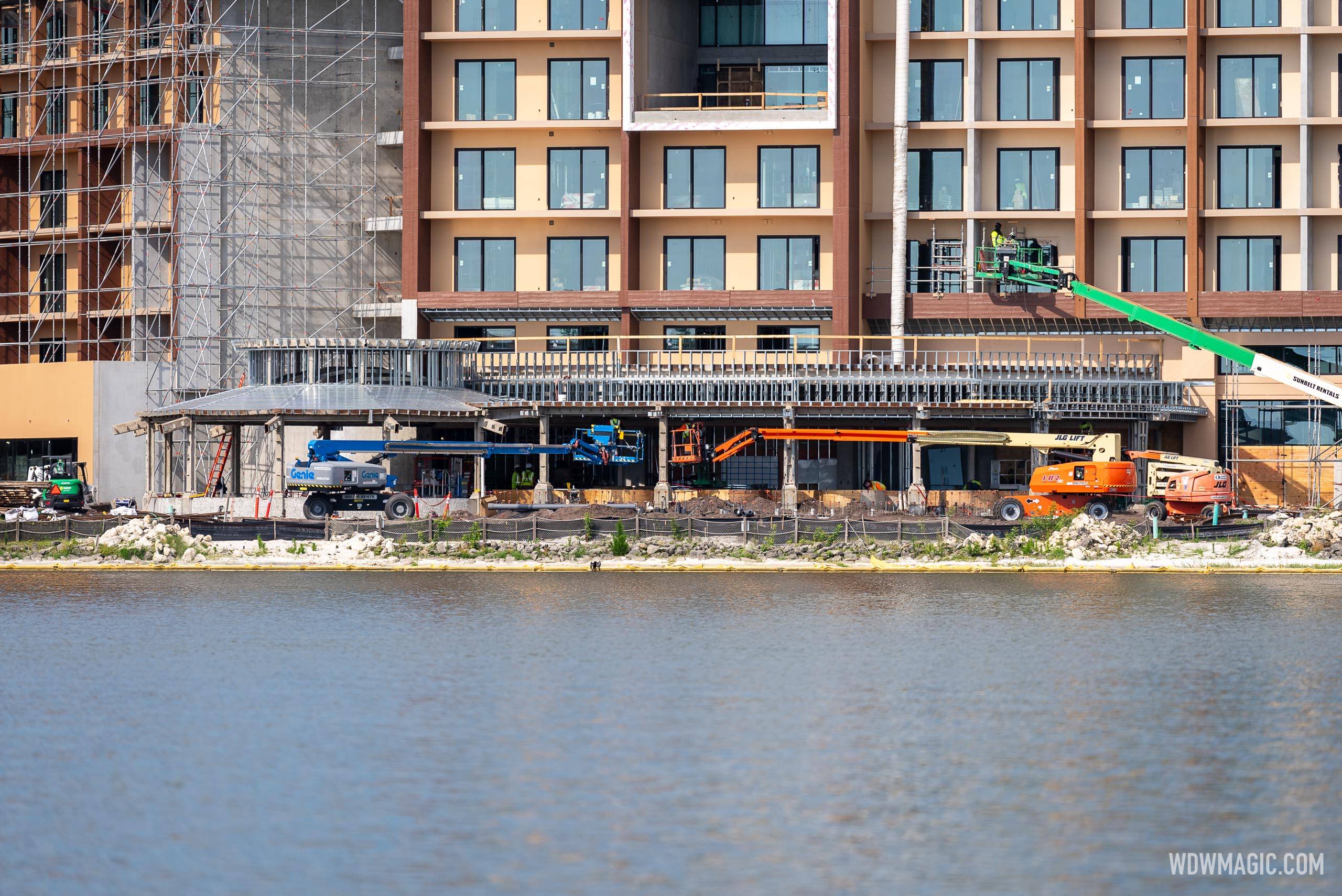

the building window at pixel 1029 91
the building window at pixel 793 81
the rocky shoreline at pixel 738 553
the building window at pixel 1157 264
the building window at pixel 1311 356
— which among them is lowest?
the rocky shoreline at pixel 738 553

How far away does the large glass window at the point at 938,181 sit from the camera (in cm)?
7938

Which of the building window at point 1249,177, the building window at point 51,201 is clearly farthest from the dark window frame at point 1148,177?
the building window at point 51,201

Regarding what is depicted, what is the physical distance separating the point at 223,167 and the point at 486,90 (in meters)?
13.7

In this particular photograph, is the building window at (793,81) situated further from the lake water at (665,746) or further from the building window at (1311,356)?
the lake water at (665,746)

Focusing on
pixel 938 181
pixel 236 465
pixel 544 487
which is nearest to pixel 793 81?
pixel 938 181

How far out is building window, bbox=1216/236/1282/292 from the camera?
7862 centimetres

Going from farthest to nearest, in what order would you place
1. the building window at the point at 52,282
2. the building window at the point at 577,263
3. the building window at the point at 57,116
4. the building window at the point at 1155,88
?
the building window at the point at 52,282 → the building window at the point at 57,116 → the building window at the point at 577,263 → the building window at the point at 1155,88

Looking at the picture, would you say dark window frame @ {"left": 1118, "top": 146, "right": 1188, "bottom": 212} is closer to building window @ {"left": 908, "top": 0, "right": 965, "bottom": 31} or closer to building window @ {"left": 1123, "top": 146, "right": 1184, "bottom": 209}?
building window @ {"left": 1123, "top": 146, "right": 1184, "bottom": 209}

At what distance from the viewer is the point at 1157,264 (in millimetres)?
79000

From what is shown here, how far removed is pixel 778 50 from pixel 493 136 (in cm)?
1537

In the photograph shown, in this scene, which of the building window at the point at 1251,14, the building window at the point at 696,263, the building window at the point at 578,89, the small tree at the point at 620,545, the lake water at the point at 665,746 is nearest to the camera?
the lake water at the point at 665,746

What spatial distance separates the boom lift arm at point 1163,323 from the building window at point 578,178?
17978mm

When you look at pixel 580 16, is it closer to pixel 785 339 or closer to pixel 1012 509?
pixel 785 339

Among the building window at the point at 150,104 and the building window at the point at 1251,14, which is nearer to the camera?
the building window at the point at 1251,14
